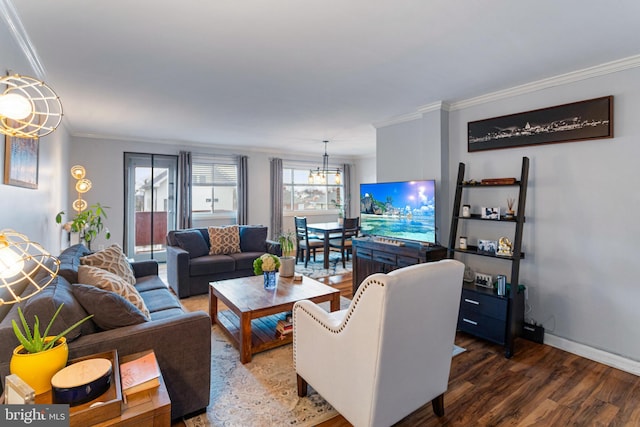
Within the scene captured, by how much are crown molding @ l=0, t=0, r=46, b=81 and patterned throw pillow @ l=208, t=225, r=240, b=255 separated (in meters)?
2.74

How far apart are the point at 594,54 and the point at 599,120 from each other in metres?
0.56

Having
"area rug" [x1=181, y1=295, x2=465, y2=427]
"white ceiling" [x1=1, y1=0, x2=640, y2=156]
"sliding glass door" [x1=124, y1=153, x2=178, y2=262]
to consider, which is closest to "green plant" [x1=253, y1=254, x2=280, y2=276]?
"area rug" [x1=181, y1=295, x2=465, y2=427]

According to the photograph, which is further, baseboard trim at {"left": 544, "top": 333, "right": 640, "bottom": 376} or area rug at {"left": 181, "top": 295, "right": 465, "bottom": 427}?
baseboard trim at {"left": 544, "top": 333, "right": 640, "bottom": 376}

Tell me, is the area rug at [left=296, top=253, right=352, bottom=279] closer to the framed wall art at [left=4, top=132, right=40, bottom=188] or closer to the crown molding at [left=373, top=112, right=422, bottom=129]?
the crown molding at [left=373, top=112, right=422, bottom=129]

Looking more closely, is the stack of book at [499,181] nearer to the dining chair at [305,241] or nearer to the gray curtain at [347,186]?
the dining chair at [305,241]

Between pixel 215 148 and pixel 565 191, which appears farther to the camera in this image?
pixel 215 148

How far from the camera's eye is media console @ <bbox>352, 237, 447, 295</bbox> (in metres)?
3.57

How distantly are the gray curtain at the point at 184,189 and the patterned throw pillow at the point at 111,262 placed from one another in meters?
3.20

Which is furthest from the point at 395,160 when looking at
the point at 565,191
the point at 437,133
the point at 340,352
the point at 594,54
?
the point at 340,352

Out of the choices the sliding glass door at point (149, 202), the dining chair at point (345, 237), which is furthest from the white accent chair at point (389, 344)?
the sliding glass door at point (149, 202)

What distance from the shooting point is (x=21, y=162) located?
7.67 feet

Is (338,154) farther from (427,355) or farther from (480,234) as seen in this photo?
(427,355)

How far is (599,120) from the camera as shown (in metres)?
2.73

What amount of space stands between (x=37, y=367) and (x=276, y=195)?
622 centimetres
